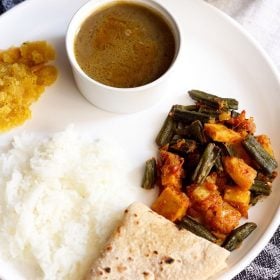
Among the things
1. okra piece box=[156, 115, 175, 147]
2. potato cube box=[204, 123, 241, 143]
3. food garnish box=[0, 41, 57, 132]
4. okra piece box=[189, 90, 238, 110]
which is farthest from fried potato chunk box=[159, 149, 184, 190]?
food garnish box=[0, 41, 57, 132]

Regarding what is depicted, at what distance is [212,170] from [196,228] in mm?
400

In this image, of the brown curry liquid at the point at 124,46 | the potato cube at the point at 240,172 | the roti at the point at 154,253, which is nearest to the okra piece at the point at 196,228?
the roti at the point at 154,253

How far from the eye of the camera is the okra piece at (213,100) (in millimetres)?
3807

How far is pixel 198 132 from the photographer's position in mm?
3621

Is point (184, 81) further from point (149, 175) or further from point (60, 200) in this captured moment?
point (60, 200)

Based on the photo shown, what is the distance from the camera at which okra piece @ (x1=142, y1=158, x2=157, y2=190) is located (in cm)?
353

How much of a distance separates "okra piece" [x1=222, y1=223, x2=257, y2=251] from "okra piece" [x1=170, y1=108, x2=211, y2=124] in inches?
29.0

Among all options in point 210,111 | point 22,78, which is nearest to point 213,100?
point 210,111

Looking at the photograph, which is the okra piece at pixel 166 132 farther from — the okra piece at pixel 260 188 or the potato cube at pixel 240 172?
the okra piece at pixel 260 188

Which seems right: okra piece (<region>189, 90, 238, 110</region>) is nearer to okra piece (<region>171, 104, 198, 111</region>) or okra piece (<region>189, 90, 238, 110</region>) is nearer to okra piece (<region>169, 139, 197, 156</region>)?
okra piece (<region>171, 104, 198, 111</region>)

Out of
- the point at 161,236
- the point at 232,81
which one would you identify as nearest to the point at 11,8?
the point at 232,81

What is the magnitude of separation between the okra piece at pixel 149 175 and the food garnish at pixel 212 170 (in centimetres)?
3

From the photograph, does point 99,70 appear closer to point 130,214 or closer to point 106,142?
point 106,142

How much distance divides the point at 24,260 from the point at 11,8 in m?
1.98
